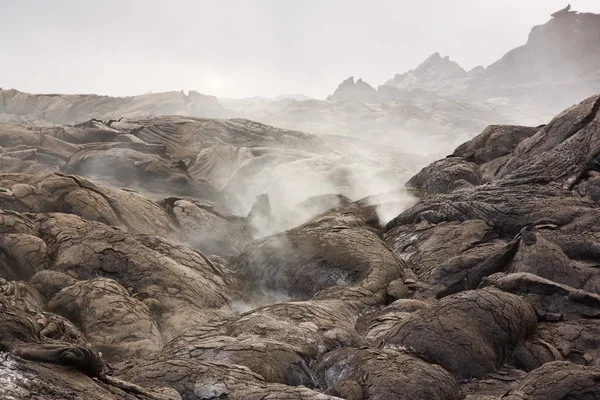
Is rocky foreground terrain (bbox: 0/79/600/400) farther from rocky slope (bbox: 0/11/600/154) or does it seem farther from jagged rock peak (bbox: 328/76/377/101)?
jagged rock peak (bbox: 328/76/377/101)

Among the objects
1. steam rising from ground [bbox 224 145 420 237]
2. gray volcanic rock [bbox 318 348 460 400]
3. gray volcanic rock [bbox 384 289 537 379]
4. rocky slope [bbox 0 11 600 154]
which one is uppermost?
rocky slope [bbox 0 11 600 154]

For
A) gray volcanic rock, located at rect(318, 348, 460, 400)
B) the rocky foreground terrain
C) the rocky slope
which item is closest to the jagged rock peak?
the rocky slope

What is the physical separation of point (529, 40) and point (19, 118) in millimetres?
184195

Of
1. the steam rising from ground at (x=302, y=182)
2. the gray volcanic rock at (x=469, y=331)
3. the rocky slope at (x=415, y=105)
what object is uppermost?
the rocky slope at (x=415, y=105)

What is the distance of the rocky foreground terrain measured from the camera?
1305 centimetres

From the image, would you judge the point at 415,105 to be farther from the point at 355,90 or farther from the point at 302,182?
the point at 302,182

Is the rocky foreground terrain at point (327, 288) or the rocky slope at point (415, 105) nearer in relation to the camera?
the rocky foreground terrain at point (327, 288)

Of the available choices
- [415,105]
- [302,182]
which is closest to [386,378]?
[302,182]

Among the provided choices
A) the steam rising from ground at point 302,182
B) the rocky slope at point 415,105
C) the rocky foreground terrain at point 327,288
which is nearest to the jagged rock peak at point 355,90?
the rocky slope at point 415,105

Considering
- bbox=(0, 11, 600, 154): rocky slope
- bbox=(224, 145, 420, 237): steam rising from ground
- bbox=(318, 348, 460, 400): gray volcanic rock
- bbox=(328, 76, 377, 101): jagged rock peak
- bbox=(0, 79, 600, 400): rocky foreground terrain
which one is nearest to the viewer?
bbox=(318, 348, 460, 400): gray volcanic rock

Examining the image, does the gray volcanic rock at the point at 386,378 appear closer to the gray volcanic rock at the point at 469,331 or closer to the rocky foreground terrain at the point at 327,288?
the rocky foreground terrain at the point at 327,288

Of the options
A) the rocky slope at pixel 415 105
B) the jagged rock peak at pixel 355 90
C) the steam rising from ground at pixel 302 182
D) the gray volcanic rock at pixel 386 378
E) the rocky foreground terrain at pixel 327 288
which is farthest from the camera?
the jagged rock peak at pixel 355 90

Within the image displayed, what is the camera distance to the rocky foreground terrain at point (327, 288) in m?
13.0

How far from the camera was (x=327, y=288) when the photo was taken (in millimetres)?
23219
